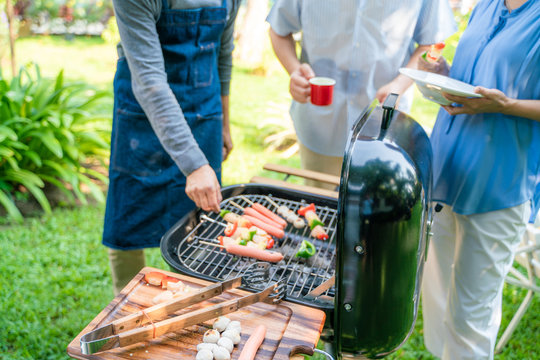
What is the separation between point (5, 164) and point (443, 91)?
4029 millimetres

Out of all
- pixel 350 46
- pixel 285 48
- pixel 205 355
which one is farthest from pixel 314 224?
pixel 285 48

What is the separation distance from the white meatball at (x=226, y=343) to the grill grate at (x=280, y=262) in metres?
0.29

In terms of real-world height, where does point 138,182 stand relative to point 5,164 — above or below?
above

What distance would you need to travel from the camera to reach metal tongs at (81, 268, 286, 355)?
1.26 m

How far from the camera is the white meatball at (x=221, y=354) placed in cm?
129

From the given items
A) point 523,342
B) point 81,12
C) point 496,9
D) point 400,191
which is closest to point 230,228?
point 400,191

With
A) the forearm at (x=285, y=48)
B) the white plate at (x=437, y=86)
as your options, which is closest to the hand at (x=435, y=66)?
the white plate at (x=437, y=86)

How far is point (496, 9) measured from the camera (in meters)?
1.94

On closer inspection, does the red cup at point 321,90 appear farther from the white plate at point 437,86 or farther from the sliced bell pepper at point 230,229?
the sliced bell pepper at point 230,229

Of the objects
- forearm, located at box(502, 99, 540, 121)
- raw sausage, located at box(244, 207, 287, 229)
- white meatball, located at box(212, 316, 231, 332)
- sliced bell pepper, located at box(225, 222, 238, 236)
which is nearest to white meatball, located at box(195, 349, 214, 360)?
white meatball, located at box(212, 316, 231, 332)

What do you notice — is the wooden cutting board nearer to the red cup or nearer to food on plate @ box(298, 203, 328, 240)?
food on plate @ box(298, 203, 328, 240)

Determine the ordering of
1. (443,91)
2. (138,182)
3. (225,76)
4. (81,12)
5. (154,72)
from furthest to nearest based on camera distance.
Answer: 1. (81,12)
2. (225,76)
3. (138,182)
4. (154,72)
5. (443,91)

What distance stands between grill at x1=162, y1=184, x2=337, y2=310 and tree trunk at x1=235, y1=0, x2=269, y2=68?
24.3 ft

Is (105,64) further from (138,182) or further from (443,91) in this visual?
(443,91)
